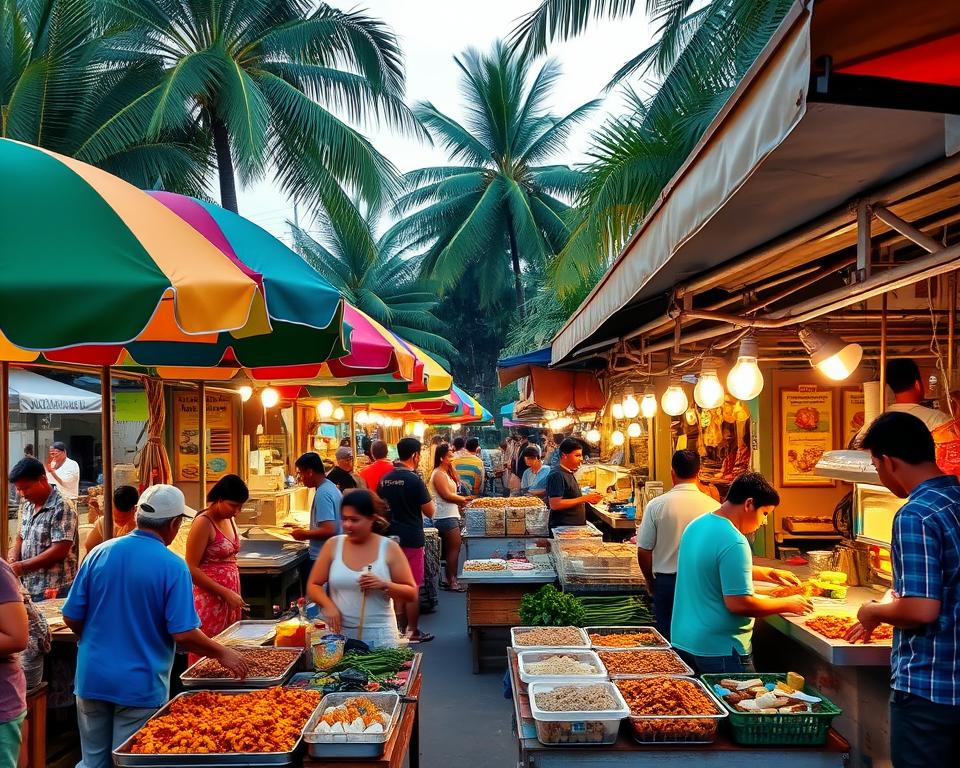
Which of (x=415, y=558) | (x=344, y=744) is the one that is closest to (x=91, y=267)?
(x=344, y=744)

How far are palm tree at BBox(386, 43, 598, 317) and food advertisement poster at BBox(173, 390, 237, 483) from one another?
21.3 metres

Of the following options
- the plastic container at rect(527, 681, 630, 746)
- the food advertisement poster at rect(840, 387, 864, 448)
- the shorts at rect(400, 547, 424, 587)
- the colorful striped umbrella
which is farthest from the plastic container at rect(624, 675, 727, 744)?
the food advertisement poster at rect(840, 387, 864, 448)

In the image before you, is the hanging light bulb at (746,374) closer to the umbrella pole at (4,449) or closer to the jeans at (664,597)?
the jeans at (664,597)

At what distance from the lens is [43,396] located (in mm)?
14977

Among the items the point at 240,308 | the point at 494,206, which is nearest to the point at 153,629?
the point at 240,308

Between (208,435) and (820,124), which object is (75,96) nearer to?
(208,435)

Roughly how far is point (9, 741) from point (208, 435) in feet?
26.3

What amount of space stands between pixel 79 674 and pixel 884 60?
405 centimetres

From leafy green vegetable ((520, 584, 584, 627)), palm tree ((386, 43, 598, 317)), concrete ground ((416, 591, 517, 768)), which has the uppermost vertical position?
palm tree ((386, 43, 598, 317))

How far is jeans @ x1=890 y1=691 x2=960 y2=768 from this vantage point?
305cm

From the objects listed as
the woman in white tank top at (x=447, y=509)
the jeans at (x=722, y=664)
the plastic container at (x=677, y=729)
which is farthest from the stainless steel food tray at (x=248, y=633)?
the woman in white tank top at (x=447, y=509)

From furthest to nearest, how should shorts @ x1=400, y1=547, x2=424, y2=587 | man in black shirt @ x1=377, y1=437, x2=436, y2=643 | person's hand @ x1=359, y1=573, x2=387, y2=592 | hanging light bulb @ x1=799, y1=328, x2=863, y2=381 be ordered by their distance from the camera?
shorts @ x1=400, y1=547, x2=424, y2=587 < man in black shirt @ x1=377, y1=437, x2=436, y2=643 < hanging light bulb @ x1=799, y1=328, x2=863, y2=381 < person's hand @ x1=359, y1=573, x2=387, y2=592

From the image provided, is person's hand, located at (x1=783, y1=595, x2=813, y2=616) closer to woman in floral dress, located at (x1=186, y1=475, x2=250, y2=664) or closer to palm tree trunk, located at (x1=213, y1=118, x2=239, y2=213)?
woman in floral dress, located at (x1=186, y1=475, x2=250, y2=664)

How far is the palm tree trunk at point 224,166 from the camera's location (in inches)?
619
